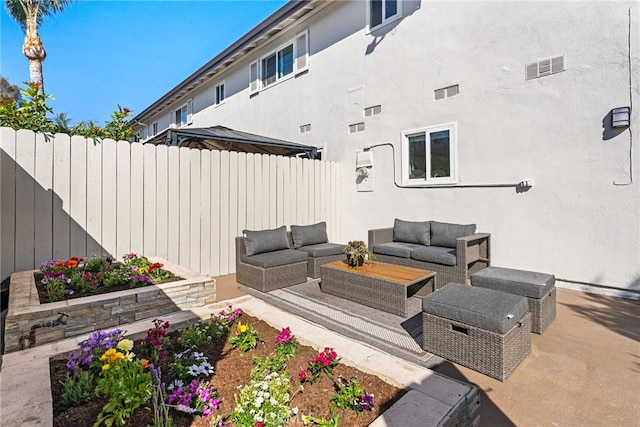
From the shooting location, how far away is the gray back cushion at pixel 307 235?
17.5 ft

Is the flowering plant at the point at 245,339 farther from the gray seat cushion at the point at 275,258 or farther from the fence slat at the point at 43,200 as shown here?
the fence slat at the point at 43,200

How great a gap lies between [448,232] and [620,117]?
8.30 ft

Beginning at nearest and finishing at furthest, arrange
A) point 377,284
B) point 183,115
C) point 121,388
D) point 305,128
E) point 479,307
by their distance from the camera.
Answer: point 121,388 < point 479,307 < point 377,284 < point 305,128 < point 183,115

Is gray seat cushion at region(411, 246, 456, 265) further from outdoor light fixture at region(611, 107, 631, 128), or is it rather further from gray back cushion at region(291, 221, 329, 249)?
outdoor light fixture at region(611, 107, 631, 128)

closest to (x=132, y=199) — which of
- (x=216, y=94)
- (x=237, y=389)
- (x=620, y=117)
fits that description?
(x=237, y=389)

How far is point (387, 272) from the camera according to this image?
12.7 ft

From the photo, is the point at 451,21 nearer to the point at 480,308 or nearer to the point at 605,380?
the point at 480,308

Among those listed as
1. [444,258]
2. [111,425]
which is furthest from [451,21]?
[111,425]

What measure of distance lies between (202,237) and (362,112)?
4.31 m

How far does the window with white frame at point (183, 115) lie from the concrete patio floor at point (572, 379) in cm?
1364

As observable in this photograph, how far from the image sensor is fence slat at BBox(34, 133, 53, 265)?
381cm

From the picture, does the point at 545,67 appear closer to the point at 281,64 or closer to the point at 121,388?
the point at 121,388

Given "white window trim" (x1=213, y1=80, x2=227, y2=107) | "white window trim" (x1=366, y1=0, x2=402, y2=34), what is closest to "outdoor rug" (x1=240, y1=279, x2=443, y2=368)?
"white window trim" (x1=366, y1=0, x2=402, y2=34)

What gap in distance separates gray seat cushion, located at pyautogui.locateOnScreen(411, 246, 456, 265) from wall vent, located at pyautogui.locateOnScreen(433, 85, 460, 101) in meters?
2.76
